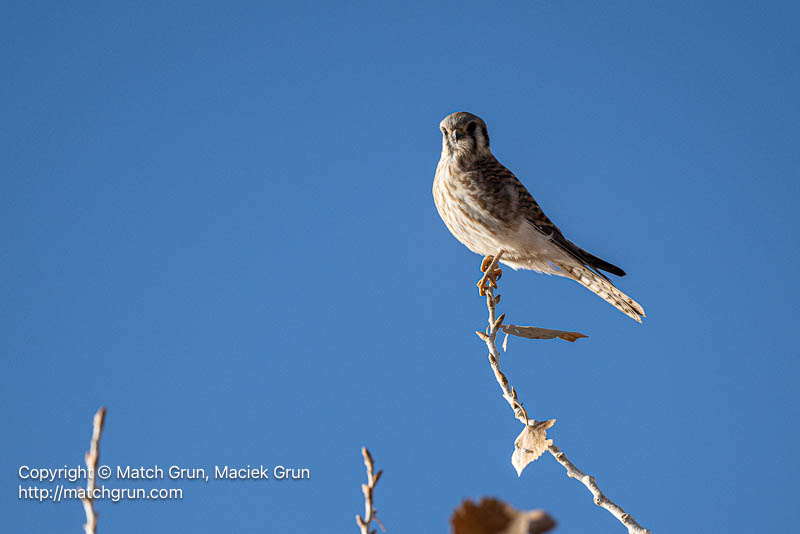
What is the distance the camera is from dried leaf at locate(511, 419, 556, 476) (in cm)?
230

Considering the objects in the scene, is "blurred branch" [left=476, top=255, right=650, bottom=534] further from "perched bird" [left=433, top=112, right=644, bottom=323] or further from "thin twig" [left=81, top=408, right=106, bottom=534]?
"perched bird" [left=433, top=112, right=644, bottom=323]

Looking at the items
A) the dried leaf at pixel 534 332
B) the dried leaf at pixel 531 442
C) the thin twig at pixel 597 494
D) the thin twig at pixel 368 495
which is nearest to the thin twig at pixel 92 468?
the thin twig at pixel 368 495

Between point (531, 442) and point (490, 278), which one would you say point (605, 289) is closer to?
point (490, 278)

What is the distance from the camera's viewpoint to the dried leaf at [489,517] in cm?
43

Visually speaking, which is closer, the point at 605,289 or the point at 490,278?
the point at 490,278

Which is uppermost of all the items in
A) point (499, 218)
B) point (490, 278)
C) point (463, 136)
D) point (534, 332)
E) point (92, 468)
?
point (463, 136)

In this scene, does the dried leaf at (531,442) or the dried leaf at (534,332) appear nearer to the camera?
the dried leaf at (531,442)

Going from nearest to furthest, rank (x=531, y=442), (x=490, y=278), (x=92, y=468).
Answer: (x=92, y=468) → (x=531, y=442) → (x=490, y=278)

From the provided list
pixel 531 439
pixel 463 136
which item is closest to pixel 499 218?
pixel 463 136

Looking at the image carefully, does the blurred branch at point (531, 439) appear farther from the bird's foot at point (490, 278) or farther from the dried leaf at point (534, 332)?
the bird's foot at point (490, 278)

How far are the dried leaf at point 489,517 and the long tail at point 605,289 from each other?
4.25 meters

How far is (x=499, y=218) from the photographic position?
457cm

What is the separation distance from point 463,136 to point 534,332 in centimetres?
246

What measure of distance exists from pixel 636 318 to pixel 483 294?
1.37 metres
